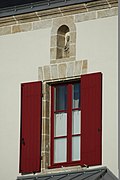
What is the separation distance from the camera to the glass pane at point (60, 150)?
2208 centimetres

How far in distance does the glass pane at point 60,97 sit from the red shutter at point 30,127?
0.33m

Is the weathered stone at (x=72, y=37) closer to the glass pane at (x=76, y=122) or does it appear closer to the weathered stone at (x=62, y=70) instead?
the weathered stone at (x=62, y=70)

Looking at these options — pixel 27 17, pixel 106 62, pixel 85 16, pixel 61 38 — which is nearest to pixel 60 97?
pixel 61 38

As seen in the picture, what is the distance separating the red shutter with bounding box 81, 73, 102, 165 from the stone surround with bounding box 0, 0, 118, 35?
1.15 m

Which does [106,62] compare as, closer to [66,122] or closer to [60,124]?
[66,122]

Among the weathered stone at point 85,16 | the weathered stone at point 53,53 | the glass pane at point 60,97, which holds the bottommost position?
the glass pane at point 60,97

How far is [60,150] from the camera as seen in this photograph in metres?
22.1

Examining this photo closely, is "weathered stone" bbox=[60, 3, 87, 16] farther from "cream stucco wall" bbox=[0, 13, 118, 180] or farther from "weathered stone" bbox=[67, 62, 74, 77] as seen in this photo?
"weathered stone" bbox=[67, 62, 74, 77]

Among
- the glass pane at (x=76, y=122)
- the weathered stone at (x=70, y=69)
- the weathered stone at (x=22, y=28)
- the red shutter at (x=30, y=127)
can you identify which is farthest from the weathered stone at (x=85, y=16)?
the glass pane at (x=76, y=122)

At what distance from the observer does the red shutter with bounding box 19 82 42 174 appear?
2219 cm

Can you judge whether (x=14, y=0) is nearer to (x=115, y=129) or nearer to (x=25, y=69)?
(x=25, y=69)

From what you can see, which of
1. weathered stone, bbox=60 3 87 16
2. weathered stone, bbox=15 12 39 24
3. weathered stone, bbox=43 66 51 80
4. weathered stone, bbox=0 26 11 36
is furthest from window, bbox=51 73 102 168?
weathered stone, bbox=0 26 11 36

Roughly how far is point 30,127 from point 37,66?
3.81ft

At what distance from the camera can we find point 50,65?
73.4 ft
